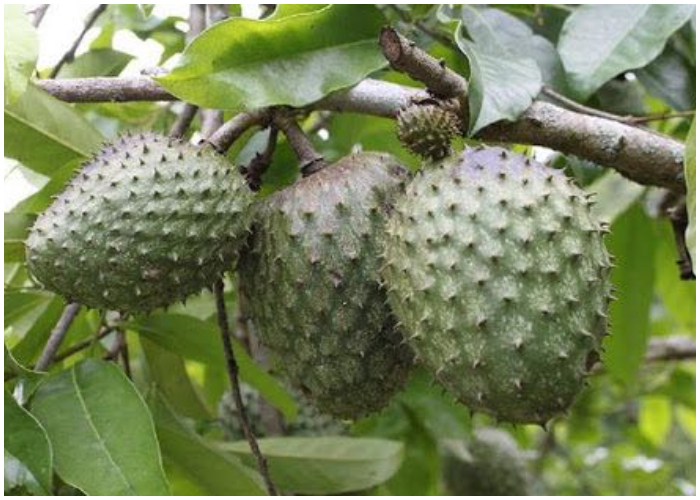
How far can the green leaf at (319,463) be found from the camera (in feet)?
7.52

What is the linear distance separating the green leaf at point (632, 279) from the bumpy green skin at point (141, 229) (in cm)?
125

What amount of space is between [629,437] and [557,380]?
11.6ft

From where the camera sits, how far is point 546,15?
8.32 ft

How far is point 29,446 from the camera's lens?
5.29ft

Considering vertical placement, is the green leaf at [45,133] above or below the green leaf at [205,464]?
above

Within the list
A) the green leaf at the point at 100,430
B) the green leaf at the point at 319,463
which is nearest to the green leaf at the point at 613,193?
the green leaf at the point at 319,463

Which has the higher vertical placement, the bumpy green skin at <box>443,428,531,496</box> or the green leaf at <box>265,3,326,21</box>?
the green leaf at <box>265,3,326,21</box>

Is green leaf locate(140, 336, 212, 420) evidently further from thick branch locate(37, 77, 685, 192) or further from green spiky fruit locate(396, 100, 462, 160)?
green spiky fruit locate(396, 100, 462, 160)

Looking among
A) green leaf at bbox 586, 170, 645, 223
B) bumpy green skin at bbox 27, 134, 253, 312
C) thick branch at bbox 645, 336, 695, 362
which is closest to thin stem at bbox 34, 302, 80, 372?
bumpy green skin at bbox 27, 134, 253, 312

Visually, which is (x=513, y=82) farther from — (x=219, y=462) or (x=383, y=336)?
(x=219, y=462)

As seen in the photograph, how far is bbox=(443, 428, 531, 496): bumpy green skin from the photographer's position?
346 cm

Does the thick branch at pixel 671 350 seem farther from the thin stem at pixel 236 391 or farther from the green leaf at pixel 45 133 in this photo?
the green leaf at pixel 45 133

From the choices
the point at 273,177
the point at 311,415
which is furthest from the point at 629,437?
the point at 273,177

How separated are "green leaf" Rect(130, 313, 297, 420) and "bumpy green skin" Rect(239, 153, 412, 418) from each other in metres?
0.40
